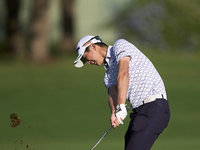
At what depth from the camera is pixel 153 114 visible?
7309 millimetres

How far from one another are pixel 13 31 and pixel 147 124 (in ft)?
89.6

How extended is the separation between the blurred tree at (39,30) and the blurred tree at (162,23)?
9.03 m

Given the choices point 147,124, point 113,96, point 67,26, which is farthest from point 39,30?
point 147,124

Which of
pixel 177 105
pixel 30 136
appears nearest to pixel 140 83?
pixel 30 136

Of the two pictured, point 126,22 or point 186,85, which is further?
point 126,22

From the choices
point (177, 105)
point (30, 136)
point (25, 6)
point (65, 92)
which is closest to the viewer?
point (30, 136)

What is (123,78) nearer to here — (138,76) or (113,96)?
(138,76)

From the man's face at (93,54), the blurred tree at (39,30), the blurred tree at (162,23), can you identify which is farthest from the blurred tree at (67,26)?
the man's face at (93,54)

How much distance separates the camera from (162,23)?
4072cm

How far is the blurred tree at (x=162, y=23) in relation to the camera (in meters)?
40.1

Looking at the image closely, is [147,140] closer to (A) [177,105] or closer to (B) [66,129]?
(B) [66,129]

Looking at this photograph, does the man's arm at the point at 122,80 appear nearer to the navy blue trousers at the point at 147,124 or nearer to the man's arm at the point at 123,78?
the man's arm at the point at 123,78

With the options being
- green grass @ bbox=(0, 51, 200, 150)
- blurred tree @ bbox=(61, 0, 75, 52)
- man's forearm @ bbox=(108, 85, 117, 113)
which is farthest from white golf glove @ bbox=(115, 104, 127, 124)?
blurred tree @ bbox=(61, 0, 75, 52)

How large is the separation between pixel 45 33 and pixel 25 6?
→ 7824 millimetres
